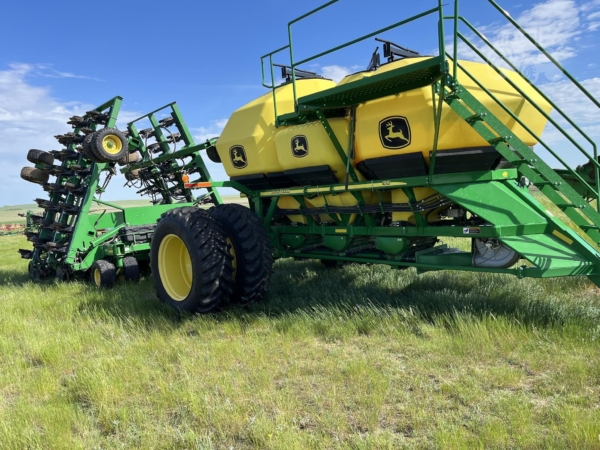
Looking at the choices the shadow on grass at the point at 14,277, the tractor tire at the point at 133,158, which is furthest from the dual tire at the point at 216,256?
the shadow on grass at the point at 14,277

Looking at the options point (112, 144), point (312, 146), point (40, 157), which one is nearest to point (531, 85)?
point (312, 146)

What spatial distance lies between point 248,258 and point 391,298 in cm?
165

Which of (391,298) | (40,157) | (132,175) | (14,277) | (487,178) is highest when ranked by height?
(40,157)

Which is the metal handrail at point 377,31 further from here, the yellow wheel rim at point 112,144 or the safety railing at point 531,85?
the yellow wheel rim at point 112,144

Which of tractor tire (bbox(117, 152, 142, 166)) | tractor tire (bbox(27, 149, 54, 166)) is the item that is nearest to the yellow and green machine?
tractor tire (bbox(117, 152, 142, 166))

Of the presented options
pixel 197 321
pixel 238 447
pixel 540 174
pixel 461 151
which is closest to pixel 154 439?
pixel 238 447

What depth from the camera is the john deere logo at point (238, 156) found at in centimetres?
600

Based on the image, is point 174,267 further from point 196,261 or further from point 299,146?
point 299,146

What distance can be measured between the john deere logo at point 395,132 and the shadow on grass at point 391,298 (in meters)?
1.58

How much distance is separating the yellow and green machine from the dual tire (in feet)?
0.05

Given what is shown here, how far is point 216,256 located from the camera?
4.96m

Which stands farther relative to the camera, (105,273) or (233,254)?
(105,273)

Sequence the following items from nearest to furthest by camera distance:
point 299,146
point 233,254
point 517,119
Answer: point 517,119
point 299,146
point 233,254

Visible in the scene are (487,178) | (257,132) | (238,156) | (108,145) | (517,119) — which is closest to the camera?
(517,119)
